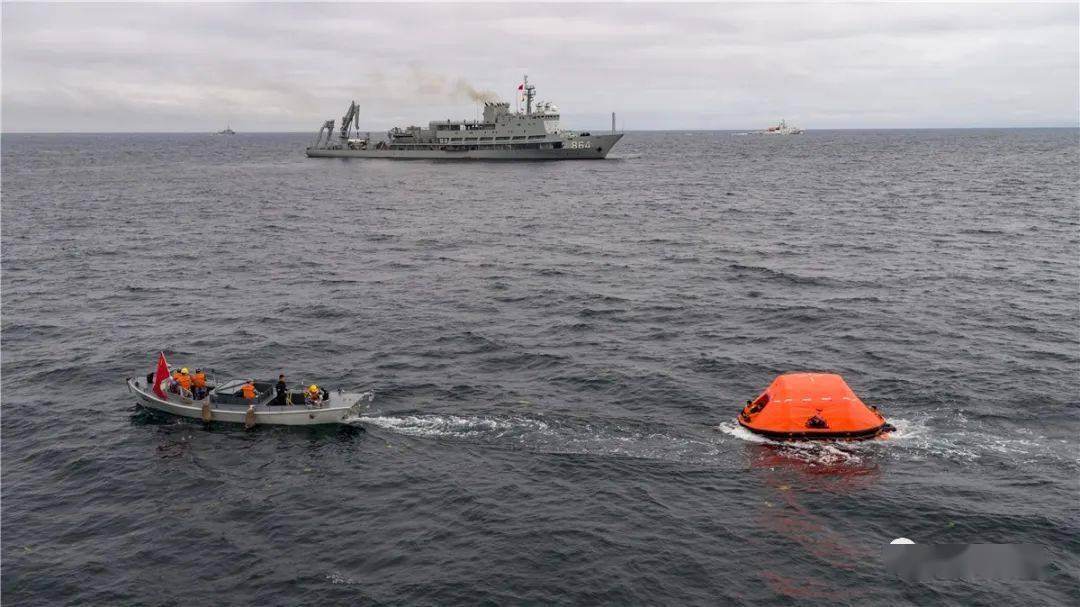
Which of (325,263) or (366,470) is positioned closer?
(366,470)

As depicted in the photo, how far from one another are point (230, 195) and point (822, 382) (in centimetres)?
13226

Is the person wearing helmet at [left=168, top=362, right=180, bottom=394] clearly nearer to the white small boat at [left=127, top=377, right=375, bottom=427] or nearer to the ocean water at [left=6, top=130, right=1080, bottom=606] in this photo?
the white small boat at [left=127, top=377, right=375, bottom=427]

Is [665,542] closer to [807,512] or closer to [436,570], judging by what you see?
[807,512]

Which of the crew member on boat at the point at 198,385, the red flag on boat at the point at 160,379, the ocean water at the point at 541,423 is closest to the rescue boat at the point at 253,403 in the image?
the red flag on boat at the point at 160,379

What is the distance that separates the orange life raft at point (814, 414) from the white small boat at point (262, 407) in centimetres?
2026

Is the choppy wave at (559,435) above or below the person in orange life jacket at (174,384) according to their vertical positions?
below

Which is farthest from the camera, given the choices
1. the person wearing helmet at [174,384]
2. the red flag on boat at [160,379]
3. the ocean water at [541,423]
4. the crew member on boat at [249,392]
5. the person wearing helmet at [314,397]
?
the person wearing helmet at [174,384]

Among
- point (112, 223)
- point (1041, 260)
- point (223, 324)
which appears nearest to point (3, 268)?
point (112, 223)

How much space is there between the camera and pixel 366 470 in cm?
3594

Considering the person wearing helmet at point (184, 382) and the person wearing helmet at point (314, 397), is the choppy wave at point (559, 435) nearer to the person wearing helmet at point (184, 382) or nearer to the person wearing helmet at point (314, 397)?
the person wearing helmet at point (314, 397)

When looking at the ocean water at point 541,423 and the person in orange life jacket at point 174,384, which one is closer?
the ocean water at point 541,423

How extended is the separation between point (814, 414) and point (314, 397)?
2485cm

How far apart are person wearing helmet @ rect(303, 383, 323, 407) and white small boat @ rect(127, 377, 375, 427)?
0.16m

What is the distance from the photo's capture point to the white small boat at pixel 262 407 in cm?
3991
